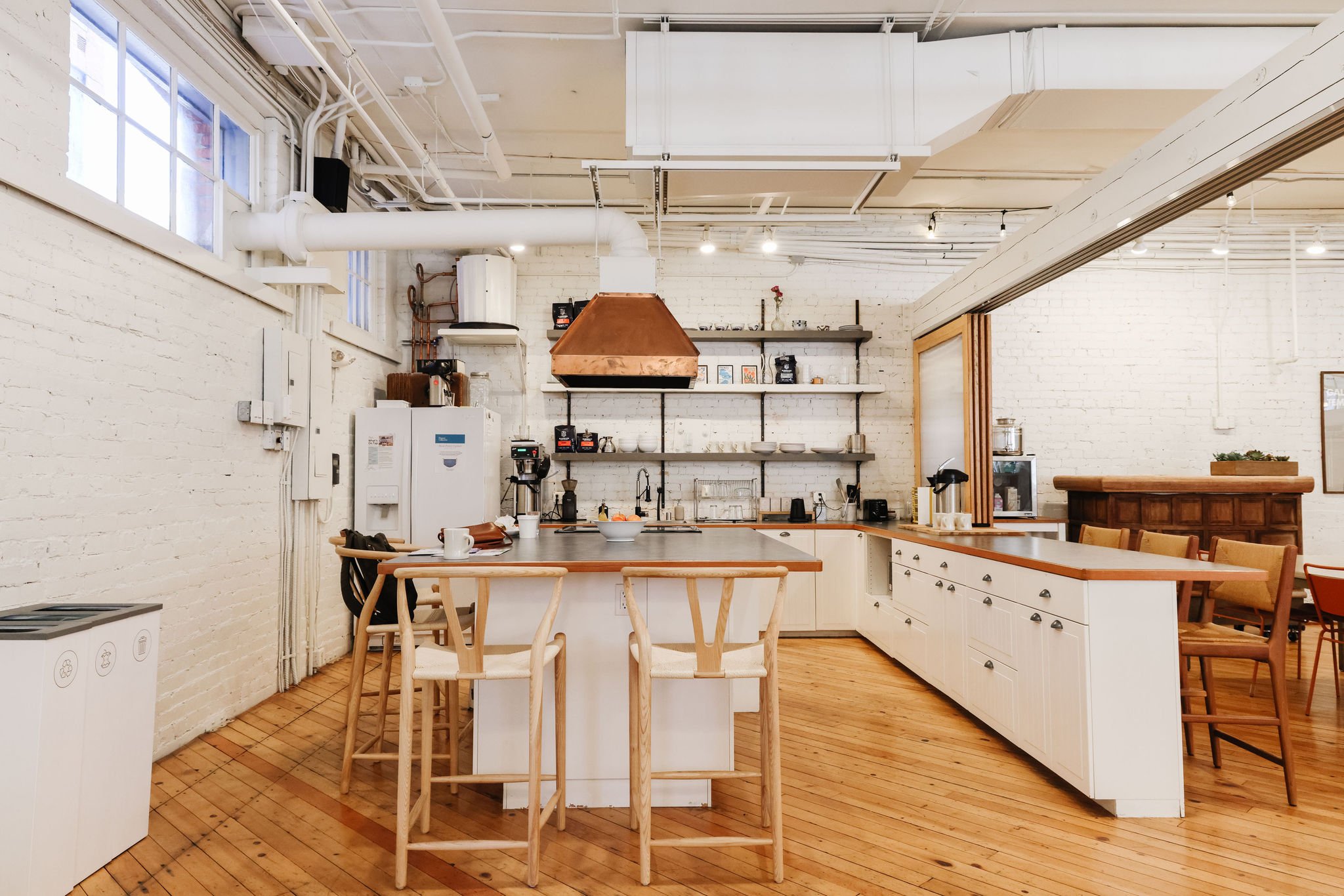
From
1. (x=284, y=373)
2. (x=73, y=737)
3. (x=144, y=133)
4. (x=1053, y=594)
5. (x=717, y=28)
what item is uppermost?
(x=717, y=28)

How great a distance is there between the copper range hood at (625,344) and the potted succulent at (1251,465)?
5.23m

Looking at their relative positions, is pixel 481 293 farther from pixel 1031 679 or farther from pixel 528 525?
pixel 1031 679

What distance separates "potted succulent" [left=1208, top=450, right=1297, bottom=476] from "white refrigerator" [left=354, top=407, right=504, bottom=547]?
245 inches

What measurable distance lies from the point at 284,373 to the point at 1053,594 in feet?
14.0

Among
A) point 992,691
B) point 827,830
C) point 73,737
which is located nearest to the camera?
point 73,737

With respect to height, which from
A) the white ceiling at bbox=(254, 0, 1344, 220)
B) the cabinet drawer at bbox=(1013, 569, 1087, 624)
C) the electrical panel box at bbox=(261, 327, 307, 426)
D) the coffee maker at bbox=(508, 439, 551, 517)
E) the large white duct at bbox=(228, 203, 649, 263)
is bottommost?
the cabinet drawer at bbox=(1013, 569, 1087, 624)

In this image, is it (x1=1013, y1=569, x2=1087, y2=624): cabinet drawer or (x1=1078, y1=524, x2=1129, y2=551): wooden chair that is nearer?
(x1=1013, y1=569, x2=1087, y2=624): cabinet drawer

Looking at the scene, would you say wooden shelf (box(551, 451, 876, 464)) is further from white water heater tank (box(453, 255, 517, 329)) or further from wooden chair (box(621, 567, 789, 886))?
wooden chair (box(621, 567, 789, 886))

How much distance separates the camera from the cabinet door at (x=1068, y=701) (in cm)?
288

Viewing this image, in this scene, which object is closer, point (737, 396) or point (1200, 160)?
point (1200, 160)

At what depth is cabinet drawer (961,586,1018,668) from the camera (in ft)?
11.5

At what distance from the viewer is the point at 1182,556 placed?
3.75 metres

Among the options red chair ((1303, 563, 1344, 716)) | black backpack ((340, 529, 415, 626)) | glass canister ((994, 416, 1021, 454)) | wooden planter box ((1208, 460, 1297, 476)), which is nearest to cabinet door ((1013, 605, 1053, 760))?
red chair ((1303, 563, 1344, 716))

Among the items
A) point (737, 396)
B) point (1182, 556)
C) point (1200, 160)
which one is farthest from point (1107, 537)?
point (737, 396)
